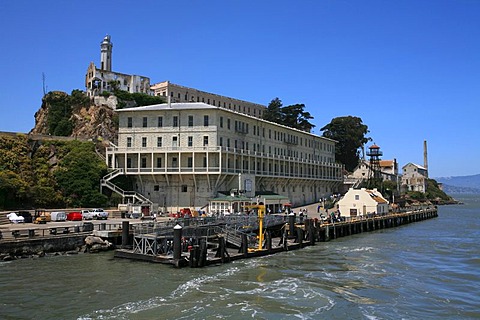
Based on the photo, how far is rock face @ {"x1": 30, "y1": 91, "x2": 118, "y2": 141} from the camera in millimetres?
78812

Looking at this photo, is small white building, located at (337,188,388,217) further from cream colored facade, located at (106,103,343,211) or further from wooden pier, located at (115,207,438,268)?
cream colored facade, located at (106,103,343,211)

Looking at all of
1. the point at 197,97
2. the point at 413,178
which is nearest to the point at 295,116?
the point at 197,97

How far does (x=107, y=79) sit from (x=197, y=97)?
22536 mm

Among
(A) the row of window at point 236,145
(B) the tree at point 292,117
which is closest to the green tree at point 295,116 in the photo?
(B) the tree at point 292,117

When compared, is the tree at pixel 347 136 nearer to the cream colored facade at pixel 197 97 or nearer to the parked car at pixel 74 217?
the cream colored facade at pixel 197 97

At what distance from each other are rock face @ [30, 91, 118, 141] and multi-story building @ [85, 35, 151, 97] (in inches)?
178

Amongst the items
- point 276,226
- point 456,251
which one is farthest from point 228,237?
point 456,251

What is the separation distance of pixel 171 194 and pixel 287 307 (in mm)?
41673

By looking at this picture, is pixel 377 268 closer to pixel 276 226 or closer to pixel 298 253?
pixel 298 253

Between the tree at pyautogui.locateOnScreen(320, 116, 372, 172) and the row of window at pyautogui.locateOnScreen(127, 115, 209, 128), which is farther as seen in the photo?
the tree at pyautogui.locateOnScreen(320, 116, 372, 172)

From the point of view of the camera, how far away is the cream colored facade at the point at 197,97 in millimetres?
102625

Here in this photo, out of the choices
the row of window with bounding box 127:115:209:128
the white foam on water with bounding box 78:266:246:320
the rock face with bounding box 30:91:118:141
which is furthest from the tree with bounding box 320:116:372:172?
the white foam on water with bounding box 78:266:246:320

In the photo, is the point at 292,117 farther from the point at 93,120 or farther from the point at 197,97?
the point at 93,120

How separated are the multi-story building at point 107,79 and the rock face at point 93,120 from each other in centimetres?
451
